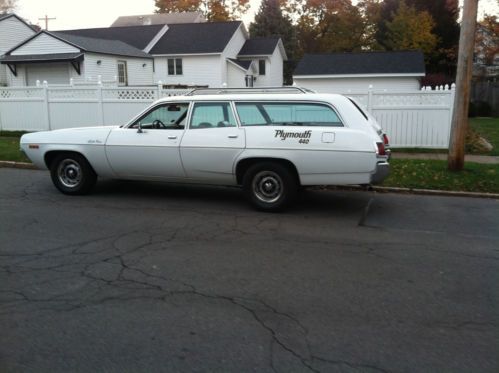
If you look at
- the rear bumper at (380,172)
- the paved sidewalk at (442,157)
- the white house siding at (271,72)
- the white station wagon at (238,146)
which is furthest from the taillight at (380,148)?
the white house siding at (271,72)

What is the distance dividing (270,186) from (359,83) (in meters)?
23.0

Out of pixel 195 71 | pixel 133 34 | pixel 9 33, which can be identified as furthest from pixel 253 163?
pixel 133 34

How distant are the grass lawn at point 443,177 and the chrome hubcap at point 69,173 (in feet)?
17.6

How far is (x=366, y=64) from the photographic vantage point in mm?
29062

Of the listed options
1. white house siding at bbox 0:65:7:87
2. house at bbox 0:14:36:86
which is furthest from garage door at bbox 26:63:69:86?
white house siding at bbox 0:65:7:87

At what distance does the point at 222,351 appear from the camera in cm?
Answer: 344

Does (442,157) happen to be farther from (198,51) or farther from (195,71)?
(195,71)

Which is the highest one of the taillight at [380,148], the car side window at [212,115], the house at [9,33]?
the house at [9,33]

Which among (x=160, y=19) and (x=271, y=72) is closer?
(x=271, y=72)

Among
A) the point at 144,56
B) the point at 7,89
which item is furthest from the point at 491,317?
the point at 144,56

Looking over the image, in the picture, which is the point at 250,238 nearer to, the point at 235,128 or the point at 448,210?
the point at 235,128

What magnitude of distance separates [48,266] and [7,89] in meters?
14.1

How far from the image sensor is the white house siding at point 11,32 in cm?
3150

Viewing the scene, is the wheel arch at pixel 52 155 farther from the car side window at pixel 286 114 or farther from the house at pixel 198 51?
the house at pixel 198 51
